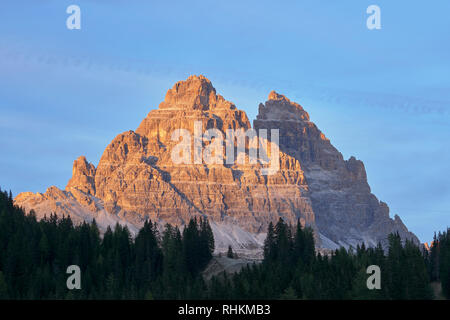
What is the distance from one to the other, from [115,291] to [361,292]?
5045 cm

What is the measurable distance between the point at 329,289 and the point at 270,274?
52.5ft

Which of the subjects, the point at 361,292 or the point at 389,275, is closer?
the point at 361,292

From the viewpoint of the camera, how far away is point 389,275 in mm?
195000
